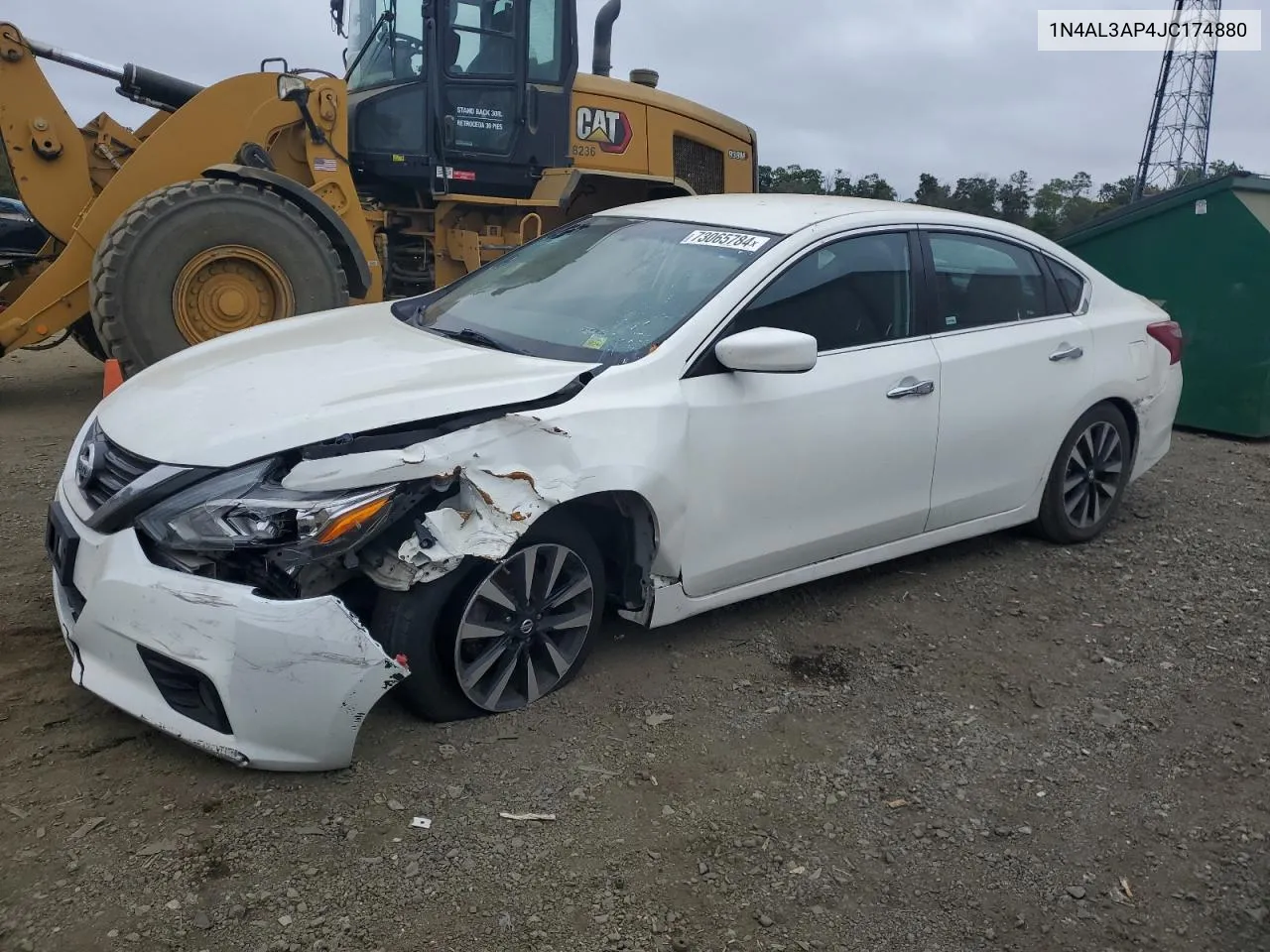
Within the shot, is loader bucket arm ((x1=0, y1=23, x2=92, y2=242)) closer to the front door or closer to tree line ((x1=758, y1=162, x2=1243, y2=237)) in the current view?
the front door

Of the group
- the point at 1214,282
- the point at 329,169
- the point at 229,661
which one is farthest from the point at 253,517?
the point at 1214,282

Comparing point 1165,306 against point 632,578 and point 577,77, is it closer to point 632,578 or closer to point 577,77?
point 577,77

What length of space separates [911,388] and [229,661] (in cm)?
265

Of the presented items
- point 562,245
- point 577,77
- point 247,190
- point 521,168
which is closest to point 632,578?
point 562,245

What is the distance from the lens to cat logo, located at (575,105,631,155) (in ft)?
29.1

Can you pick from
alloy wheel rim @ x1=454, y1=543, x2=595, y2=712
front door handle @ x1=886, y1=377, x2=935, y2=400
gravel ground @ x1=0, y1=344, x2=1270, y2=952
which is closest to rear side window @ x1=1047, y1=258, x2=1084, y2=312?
front door handle @ x1=886, y1=377, x2=935, y2=400

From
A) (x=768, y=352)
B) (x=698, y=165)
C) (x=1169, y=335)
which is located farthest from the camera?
(x=698, y=165)

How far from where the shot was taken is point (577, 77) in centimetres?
886

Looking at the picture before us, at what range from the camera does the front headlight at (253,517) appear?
2.80 metres

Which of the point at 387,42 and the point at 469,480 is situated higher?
the point at 387,42

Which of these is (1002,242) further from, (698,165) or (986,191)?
(986,191)

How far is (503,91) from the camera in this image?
833 centimetres

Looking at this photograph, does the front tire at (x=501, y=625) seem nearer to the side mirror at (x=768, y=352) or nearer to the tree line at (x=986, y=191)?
the side mirror at (x=768, y=352)

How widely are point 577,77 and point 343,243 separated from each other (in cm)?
269
